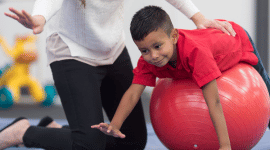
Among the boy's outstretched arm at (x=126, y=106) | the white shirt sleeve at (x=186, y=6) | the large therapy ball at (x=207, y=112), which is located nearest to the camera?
the large therapy ball at (x=207, y=112)

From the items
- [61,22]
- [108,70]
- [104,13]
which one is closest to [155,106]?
[108,70]

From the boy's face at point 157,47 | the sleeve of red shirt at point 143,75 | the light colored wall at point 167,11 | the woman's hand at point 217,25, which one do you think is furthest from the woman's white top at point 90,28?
the light colored wall at point 167,11

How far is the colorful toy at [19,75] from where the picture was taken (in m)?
4.16

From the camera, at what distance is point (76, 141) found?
1556 millimetres

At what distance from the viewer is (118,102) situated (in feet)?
6.04

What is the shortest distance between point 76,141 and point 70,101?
21 centimetres

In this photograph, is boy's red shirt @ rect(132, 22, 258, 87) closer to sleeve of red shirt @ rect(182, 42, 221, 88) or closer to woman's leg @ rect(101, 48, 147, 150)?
sleeve of red shirt @ rect(182, 42, 221, 88)

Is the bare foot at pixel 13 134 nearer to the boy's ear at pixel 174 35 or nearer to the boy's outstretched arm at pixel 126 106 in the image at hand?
the boy's outstretched arm at pixel 126 106

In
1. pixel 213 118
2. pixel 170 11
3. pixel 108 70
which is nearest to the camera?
pixel 213 118

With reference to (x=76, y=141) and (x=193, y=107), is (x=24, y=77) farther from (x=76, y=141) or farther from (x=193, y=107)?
(x=193, y=107)

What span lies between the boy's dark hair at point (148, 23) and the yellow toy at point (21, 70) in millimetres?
3107

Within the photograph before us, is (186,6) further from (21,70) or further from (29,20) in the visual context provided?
(21,70)

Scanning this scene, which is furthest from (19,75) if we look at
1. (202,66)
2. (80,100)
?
(202,66)

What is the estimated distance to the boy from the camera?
1335mm
